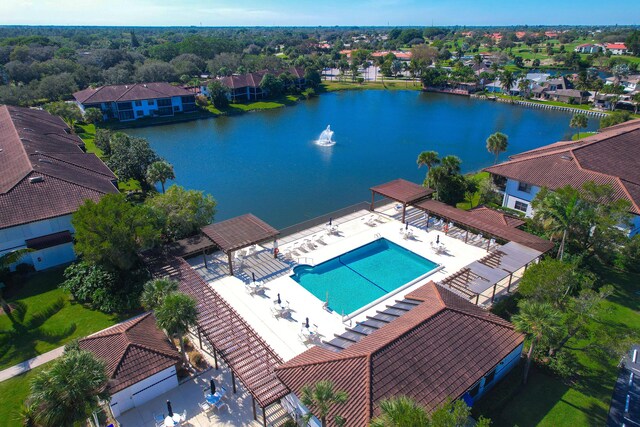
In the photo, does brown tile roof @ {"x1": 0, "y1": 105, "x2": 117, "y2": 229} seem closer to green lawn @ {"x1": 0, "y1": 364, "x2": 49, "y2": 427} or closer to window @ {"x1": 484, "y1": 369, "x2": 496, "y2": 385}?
green lawn @ {"x1": 0, "y1": 364, "x2": 49, "y2": 427}

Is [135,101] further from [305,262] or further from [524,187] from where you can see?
[524,187]

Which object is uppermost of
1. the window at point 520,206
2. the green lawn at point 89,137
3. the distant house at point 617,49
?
the distant house at point 617,49

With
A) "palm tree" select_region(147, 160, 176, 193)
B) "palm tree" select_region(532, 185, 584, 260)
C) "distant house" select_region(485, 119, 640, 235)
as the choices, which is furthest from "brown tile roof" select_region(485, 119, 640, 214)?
"palm tree" select_region(147, 160, 176, 193)

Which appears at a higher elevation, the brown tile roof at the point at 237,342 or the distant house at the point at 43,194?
the distant house at the point at 43,194

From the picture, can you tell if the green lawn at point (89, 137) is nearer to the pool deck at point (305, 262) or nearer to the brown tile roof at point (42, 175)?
the brown tile roof at point (42, 175)

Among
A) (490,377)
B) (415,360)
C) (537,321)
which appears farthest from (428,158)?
(415,360)

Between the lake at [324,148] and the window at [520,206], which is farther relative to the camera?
the lake at [324,148]

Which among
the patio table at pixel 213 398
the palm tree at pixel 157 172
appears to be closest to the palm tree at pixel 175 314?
the patio table at pixel 213 398
